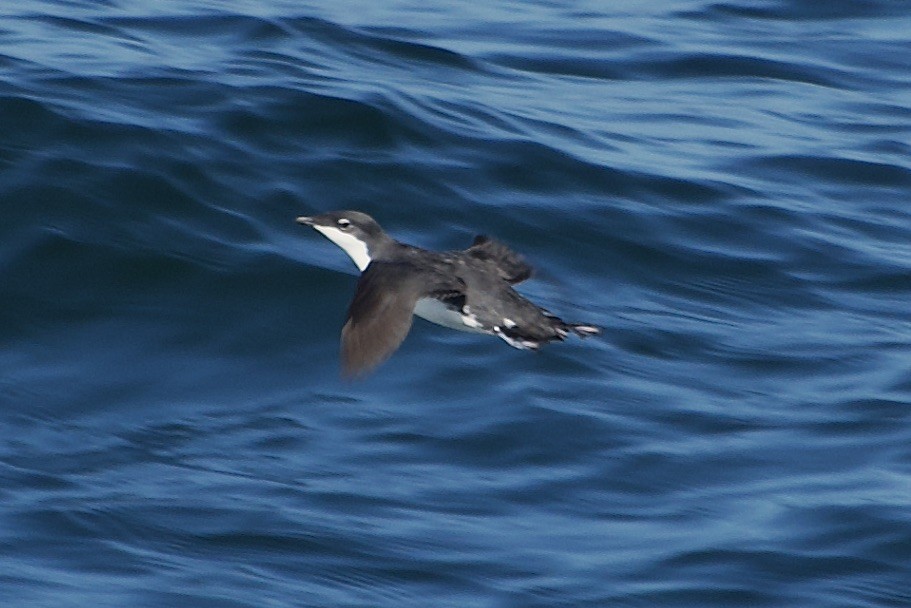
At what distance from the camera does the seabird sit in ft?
23.6

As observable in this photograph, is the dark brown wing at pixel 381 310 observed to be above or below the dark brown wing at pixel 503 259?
below

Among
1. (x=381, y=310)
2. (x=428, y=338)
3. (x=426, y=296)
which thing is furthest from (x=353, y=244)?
(x=428, y=338)

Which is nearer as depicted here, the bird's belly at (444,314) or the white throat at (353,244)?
the bird's belly at (444,314)

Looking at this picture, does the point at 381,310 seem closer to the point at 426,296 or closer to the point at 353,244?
the point at 426,296

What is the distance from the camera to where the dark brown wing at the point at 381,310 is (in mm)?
6969

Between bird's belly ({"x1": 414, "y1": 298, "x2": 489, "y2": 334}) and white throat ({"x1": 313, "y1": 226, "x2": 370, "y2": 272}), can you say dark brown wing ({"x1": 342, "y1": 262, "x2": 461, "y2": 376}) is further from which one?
white throat ({"x1": 313, "y1": 226, "x2": 370, "y2": 272})

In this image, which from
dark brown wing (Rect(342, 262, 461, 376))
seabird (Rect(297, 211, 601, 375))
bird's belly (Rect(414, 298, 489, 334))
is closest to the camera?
dark brown wing (Rect(342, 262, 461, 376))

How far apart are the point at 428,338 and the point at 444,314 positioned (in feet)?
8.88

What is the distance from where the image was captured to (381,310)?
24.2 feet

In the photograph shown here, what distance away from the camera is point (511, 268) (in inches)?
343

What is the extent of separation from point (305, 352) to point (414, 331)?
26.0 inches

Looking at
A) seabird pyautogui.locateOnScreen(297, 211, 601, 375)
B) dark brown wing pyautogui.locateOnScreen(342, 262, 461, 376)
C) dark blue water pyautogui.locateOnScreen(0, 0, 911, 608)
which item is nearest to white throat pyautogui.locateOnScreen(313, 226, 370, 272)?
seabird pyautogui.locateOnScreen(297, 211, 601, 375)

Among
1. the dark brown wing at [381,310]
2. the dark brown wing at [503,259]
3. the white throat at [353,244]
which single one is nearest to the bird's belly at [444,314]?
the dark brown wing at [381,310]

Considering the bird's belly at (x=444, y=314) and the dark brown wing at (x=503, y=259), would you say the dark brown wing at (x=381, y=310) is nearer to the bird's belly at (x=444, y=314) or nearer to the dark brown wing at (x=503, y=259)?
the bird's belly at (x=444, y=314)
